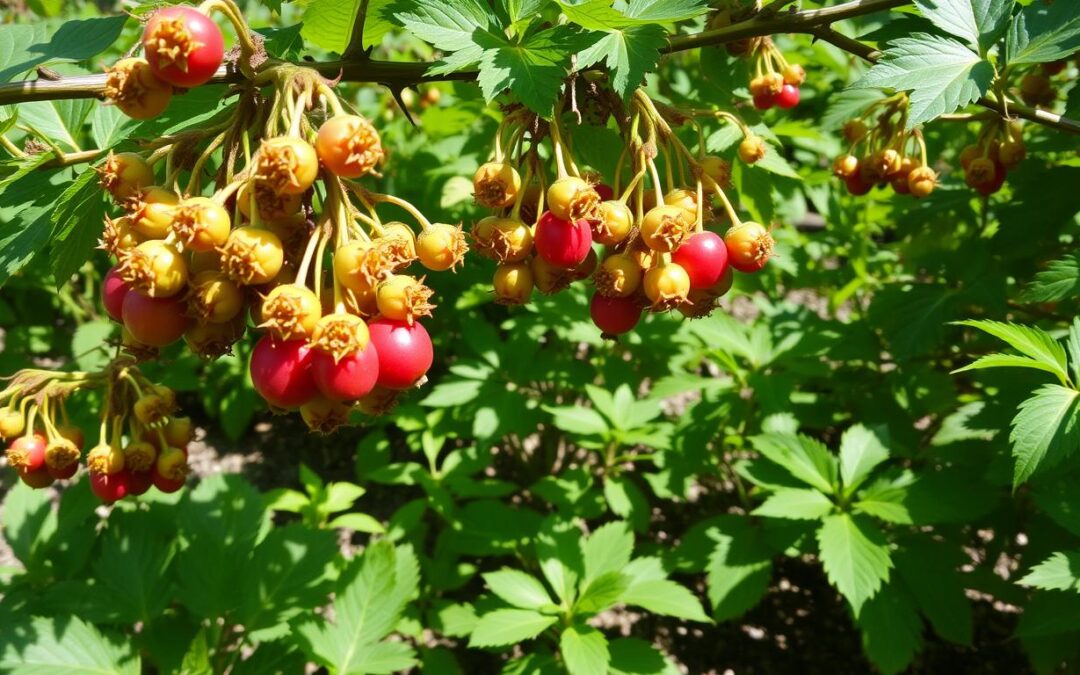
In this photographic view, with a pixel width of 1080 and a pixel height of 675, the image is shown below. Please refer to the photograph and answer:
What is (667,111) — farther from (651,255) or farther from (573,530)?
(573,530)

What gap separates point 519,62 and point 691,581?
3406 millimetres

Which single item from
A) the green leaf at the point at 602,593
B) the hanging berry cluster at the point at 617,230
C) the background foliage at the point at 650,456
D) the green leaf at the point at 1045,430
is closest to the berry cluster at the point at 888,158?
the background foliage at the point at 650,456

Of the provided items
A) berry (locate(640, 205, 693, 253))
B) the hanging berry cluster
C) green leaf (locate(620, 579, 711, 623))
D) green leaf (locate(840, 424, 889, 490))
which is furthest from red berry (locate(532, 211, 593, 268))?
green leaf (locate(840, 424, 889, 490))

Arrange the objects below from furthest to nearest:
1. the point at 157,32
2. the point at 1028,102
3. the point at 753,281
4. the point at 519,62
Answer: the point at 753,281, the point at 1028,102, the point at 519,62, the point at 157,32

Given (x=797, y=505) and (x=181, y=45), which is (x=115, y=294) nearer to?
(x=181, y=45)

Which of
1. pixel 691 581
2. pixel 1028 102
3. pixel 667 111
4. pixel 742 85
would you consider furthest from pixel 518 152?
pixel 691 581

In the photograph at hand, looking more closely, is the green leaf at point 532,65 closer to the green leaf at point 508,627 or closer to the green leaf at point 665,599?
the green leaf at point 508,627

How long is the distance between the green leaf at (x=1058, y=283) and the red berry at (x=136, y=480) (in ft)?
9.07

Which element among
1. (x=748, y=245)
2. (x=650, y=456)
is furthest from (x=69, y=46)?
(x=650, y=456)

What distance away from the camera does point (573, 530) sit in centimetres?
308

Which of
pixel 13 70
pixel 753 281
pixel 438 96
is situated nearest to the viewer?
pixel 13 70

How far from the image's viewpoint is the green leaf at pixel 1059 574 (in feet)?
6.82

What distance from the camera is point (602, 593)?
272cm

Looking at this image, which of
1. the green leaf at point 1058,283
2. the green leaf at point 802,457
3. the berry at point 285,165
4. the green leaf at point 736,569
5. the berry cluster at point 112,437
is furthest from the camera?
the green leaf at point 736,569
